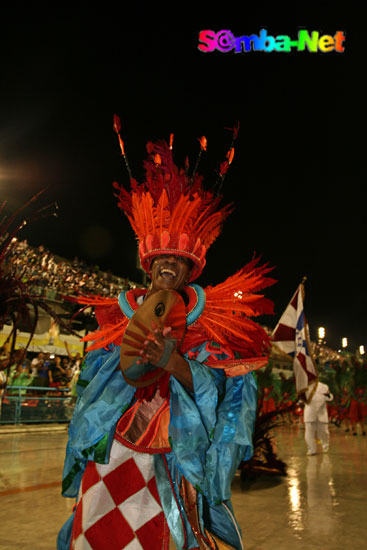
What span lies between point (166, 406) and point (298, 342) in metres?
8.27

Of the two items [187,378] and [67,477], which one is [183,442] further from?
[67,477]

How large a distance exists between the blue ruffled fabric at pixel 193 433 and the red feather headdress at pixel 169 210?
1.78 ft

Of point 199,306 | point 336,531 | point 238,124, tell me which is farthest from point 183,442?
point 336,531

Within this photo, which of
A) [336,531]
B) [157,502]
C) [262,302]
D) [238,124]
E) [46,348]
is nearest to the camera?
[157,502]

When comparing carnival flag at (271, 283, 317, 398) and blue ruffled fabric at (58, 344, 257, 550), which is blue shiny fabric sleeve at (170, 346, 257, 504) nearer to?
blue ruffled fabric at (58, 344, 257, 550)

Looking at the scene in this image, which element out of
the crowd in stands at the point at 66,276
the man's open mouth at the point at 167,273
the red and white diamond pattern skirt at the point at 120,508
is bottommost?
the red and white diamond pattern skirt at the point at 120,508

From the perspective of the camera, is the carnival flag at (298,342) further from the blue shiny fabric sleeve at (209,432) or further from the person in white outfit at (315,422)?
the blue shiny fabric sleeve at (209,432)

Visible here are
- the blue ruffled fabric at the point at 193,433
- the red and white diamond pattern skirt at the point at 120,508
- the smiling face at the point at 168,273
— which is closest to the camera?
the red and white diamond pattern skirt at the point at 120,508

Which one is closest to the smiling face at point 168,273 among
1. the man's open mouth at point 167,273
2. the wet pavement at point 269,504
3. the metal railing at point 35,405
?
the man's open mouth at point 167,273

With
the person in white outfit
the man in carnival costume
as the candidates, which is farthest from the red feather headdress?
the person in white outfit

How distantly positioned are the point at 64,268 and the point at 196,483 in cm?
1797

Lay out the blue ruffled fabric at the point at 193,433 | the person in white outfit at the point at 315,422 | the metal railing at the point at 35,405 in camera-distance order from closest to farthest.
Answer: the blue ruffled fabric at the point at 193,433 → the person in white outfit at the point at 315,422 → the metal railing at the point at 35,405

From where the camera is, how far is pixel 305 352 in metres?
10.1

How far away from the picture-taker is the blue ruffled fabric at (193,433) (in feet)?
7.18
